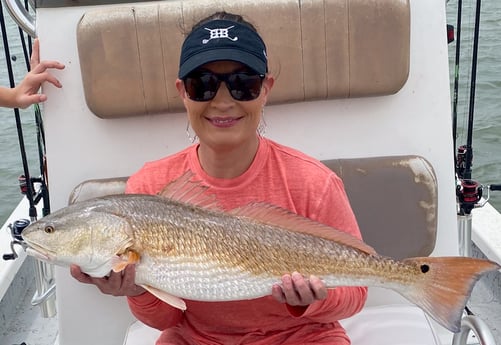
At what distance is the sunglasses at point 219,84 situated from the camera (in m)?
1.92

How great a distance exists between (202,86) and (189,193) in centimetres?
33

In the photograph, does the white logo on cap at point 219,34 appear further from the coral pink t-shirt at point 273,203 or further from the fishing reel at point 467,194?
the fishing reel at point 467,194

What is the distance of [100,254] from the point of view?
178 cm

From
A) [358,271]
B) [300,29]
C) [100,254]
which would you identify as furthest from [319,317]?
[300,29]

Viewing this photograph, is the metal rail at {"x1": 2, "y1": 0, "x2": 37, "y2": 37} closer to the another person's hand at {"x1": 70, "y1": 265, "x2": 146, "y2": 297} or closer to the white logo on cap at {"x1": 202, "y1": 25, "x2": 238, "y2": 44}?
the white logo on cap at {"x1": 202, "y1": 25, "x2": 238, "y2": 44}

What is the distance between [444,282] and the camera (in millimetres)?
1937

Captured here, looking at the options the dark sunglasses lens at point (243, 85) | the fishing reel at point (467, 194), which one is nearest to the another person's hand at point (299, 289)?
A: the dark sunglasses lens at point (243, 85)

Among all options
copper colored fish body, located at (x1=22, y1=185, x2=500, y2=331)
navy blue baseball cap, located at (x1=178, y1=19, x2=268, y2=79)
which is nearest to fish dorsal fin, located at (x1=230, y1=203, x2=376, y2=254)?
copper colored fish body, located at (x1=22, y1=185, x2=500, y2=331)

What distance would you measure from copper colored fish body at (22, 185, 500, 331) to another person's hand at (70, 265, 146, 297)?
26 millimetres

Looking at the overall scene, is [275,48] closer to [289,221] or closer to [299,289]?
[289,221]

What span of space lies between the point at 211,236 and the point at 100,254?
1.05 ft

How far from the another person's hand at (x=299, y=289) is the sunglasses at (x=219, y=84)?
0.56 metres

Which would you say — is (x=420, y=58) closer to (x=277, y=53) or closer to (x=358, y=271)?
(x=277, y=53)

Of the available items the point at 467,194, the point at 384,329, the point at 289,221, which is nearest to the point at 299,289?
the point at 289,221
